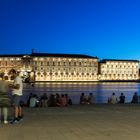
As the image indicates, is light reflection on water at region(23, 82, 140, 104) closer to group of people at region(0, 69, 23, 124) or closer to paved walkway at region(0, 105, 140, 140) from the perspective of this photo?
paved walkway at region(0, 105, 140, 140)

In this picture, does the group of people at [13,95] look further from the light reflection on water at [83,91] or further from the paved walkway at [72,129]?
the light reflection on water at [83,91]

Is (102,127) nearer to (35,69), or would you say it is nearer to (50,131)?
(50,131)

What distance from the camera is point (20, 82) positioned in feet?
38.6

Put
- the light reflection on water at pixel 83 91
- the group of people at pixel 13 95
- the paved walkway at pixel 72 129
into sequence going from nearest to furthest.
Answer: the paved walkway at pixel 72 129, the group of people at pixel 13 95, the light reflection on water at pixel 83 91

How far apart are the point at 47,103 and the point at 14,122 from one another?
10.2 metres

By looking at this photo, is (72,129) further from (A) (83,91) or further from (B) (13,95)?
(A) (83,91)

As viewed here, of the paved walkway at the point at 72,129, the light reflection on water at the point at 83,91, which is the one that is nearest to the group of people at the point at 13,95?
the paved walkway at the point at 72,129

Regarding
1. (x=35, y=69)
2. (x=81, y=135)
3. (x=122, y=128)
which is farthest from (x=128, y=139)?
(x=35, y=69)

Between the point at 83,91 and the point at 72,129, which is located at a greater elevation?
the point at 83,91

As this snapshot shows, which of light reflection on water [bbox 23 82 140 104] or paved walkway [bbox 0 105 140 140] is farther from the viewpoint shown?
light reflection on water [bbox 23 82 140 104]

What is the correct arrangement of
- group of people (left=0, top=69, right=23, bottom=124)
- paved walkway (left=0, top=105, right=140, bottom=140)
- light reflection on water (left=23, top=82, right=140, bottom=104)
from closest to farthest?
paved walkway (left=0, top=105, right=140, bottom=140)
group of people (left=0, top=69, right=23, bottom=124)
light reflection on water (left=23, top=82, right=140, bottom=104)

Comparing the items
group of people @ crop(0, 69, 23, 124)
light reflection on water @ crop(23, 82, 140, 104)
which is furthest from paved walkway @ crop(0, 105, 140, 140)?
light reflection on water @ crop(23, 82, 140, 104)

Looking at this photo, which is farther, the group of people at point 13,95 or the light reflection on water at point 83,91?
the light reflection on water at point 83,91

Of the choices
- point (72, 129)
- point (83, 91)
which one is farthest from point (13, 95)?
point (83, 91)
